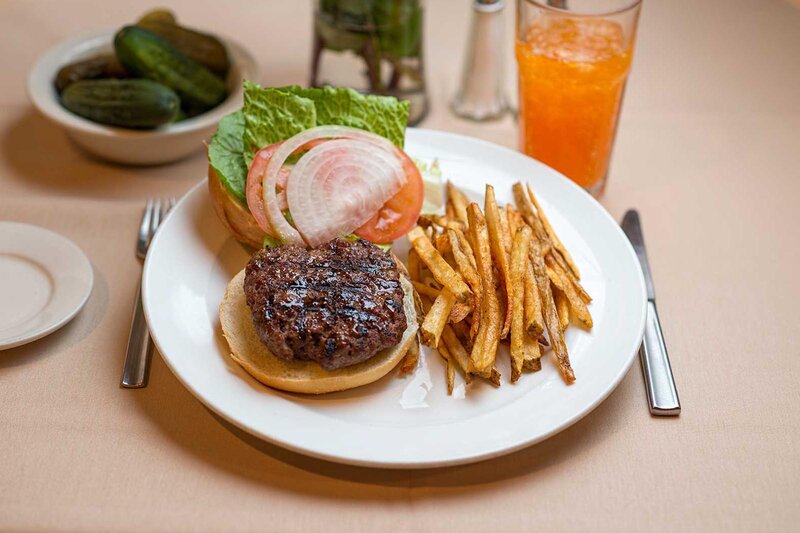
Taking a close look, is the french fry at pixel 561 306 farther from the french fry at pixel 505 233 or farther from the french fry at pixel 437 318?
the french fry at pixel 437 318

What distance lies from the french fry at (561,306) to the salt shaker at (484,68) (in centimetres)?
160

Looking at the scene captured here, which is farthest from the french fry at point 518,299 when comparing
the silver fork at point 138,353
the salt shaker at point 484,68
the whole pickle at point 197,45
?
the whole pickle at point 197,45

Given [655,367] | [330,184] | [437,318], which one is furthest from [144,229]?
[655,367]

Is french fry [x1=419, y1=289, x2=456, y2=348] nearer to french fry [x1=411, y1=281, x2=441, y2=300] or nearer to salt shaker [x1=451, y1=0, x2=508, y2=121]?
french fry [x1=411, y1=281, x2=441, y2=300]

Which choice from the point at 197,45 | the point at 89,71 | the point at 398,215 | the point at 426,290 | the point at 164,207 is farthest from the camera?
the point at 197,45

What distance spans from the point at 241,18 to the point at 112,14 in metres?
0.74

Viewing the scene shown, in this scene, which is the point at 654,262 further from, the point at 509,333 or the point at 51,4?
the point at 51,4

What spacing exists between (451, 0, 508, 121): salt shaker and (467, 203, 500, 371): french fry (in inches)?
53.9

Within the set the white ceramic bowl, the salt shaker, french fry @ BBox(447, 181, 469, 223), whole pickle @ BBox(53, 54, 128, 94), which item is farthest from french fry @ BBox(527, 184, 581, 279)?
whole pickle @ BBox(53, 54, 128, 94)

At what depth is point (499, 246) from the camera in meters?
2.92

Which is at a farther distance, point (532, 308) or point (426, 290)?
point (426, 290)

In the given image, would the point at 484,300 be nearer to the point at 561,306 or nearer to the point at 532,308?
the point at 532,308

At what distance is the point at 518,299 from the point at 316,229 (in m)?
0.81

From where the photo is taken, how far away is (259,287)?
2689 millimetres
